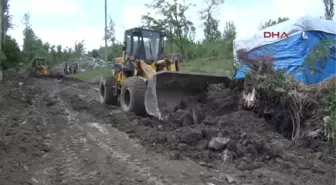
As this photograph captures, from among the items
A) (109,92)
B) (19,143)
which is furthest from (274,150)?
(109,92)

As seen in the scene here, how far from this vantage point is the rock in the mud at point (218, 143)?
6.45 m

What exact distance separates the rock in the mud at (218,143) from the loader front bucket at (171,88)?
2507 mm

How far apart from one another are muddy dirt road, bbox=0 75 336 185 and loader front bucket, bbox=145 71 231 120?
0.47 m

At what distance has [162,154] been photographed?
646 centimetres

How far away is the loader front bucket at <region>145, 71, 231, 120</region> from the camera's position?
9.20m

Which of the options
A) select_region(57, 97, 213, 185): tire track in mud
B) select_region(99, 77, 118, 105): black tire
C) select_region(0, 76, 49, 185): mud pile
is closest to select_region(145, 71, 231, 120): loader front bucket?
select_region(57, 97, 213, 185): tire track in mud

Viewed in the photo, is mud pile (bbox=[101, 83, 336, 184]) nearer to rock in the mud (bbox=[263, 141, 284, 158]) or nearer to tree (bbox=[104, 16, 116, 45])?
rock in the mud (bbox=[263, 141, 284, 158])

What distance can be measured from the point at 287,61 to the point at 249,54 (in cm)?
274

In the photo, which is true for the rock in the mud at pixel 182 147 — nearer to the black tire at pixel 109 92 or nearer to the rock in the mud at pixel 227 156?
the rock in the mud at pixel 227 156

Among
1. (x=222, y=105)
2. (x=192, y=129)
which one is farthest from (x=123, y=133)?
(x=222, y=105)

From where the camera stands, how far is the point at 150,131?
7.93m

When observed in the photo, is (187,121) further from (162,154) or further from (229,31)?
(229,31)

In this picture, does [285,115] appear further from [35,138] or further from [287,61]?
[35,138]

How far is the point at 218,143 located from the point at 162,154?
2.83 ft
